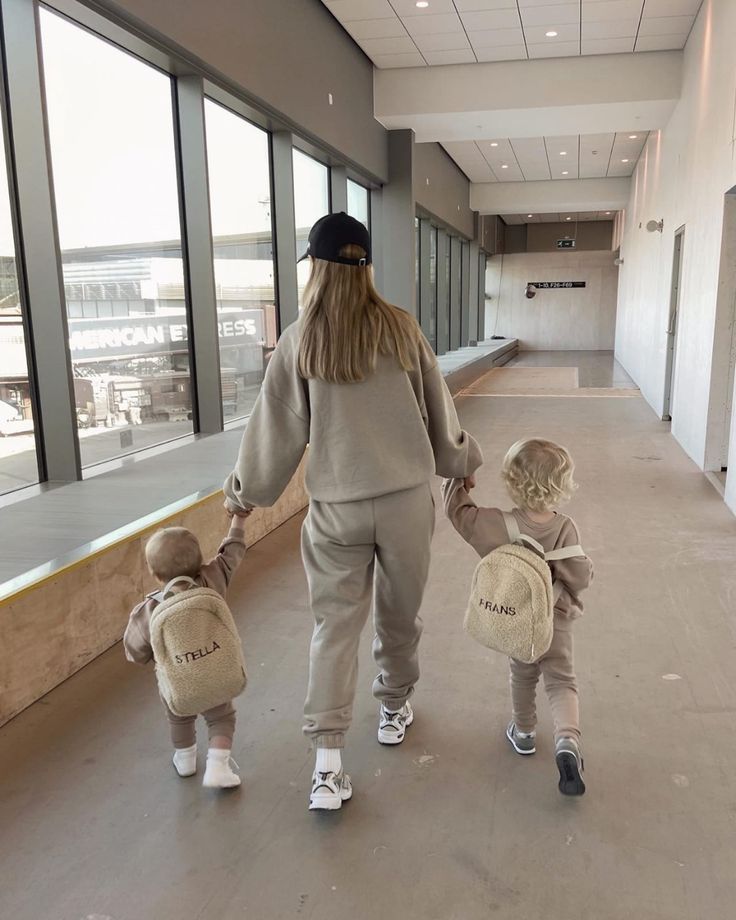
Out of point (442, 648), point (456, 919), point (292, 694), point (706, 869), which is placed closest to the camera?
point (456, 919)

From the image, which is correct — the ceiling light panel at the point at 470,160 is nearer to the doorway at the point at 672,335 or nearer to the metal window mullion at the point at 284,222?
the doorway at the point at 672,335

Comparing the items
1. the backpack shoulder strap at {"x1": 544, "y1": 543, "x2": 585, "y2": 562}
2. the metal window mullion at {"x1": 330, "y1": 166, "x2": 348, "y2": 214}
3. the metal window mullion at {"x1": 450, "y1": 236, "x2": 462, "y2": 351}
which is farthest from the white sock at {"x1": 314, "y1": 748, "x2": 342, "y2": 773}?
the metal window mullion at {"x1": 450, "y1": 236, "x2": 462, "y2": 351}

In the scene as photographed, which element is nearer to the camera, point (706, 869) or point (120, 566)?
point (706, 869)

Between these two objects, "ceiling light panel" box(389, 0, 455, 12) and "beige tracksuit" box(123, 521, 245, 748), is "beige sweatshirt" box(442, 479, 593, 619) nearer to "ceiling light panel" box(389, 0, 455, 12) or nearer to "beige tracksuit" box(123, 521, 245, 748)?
"beige tracksuit" box(123, 521, 245, 748)

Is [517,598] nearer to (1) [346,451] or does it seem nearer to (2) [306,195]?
(1) [346,451]

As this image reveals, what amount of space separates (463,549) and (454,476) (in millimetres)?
2244

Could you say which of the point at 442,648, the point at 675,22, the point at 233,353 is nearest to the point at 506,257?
the point at 675,22

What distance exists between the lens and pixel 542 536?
80.3 inches

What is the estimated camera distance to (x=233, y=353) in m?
6.74

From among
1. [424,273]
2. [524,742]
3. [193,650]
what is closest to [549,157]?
[424,273]

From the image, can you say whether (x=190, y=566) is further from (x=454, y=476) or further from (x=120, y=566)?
(x=120, y=566)

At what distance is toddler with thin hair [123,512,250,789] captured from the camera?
203 cm

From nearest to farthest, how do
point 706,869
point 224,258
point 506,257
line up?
point 706,869 < point 224,258 < point 506,257

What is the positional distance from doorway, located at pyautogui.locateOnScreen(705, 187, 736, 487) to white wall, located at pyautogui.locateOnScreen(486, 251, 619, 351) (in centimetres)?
2149
